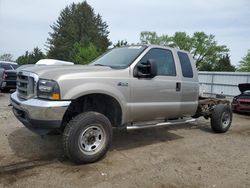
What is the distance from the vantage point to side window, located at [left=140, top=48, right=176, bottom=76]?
629 cm

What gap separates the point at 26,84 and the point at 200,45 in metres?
65.0

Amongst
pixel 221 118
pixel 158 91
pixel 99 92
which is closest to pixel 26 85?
pixel 99 92

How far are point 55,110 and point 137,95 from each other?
1.68 meters

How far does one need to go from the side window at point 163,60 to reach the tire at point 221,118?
2165mm

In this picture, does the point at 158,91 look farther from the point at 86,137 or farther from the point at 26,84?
the point at 26,84

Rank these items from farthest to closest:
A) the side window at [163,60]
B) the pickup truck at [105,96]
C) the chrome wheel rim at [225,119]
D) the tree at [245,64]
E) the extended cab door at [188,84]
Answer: the tree at [245,64] → the chrome wheel rim at [225,119] → the extended cab door at [188,84] → the side window at [163,60] → the pickup truck at [105,96]

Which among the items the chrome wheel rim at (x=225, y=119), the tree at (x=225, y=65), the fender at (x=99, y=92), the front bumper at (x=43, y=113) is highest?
the tree at (x=225, y=65)

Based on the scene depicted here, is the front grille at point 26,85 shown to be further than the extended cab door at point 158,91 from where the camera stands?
No

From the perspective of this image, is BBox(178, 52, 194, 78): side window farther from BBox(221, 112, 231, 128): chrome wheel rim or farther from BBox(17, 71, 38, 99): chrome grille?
BBox(17, 71, 38, 99): chrome grille

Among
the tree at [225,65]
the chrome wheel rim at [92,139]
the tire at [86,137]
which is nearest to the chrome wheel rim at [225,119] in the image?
the tire at [86,137]

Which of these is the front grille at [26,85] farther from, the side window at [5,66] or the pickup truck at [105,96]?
the side window at [5,66]

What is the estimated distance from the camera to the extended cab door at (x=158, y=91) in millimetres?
5793


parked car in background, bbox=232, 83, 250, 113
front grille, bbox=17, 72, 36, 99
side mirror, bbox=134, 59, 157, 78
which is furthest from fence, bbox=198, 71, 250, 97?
front grille, bbox=17, 72, 36, 99

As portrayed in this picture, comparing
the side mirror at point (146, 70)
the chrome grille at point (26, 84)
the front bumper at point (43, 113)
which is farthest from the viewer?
the side mirror at point (146, 70)
